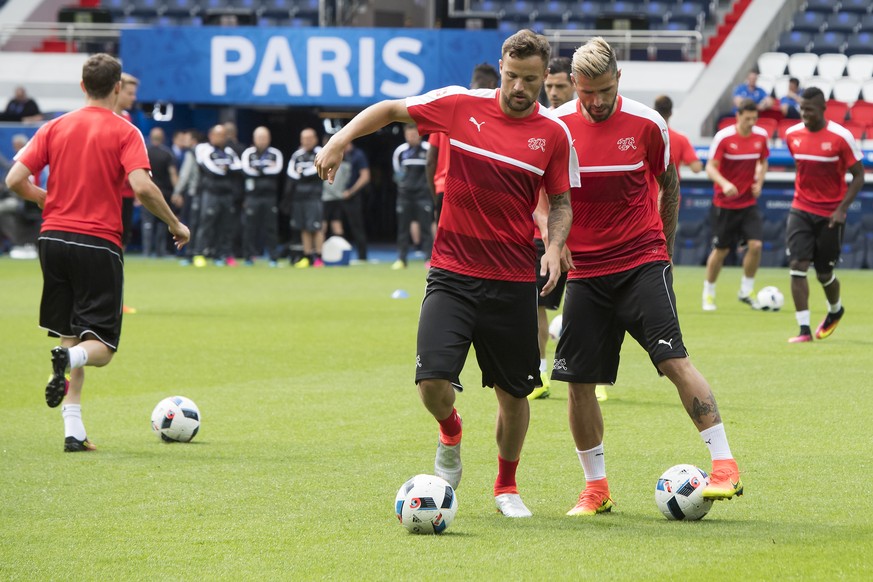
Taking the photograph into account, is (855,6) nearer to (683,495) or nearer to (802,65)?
(802,65)

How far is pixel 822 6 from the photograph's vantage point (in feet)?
102

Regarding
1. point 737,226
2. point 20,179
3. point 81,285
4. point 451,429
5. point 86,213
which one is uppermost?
point 20,179

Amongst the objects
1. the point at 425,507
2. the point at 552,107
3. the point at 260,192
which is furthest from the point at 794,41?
the point at 425,507

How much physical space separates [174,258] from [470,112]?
22667 millimetres

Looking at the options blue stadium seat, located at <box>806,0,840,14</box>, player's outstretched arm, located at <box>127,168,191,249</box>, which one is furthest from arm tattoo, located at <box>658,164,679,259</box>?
blue stadium seat, located at <box>806,0,840,14</box>

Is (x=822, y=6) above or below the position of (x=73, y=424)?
above

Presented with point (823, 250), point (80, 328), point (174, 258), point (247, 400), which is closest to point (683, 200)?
point (174, 258)

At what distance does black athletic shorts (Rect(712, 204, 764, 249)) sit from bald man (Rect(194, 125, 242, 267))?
1082 centimetres

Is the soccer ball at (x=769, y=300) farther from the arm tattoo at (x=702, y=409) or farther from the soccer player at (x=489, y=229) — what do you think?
the soccer player at (x=489, y=229)

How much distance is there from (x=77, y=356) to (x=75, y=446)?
23.1 inches

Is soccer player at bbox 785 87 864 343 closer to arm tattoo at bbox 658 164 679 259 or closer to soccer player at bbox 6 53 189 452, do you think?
arm tattoo at bbox 658 164 679 259

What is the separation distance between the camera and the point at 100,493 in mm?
6699

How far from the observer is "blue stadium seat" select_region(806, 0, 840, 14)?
3106 cm

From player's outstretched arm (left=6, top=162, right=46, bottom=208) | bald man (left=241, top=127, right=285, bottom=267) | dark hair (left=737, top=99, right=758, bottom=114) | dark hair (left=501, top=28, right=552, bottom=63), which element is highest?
dark hair (left=501, top=28, right=552, bottom=63)
